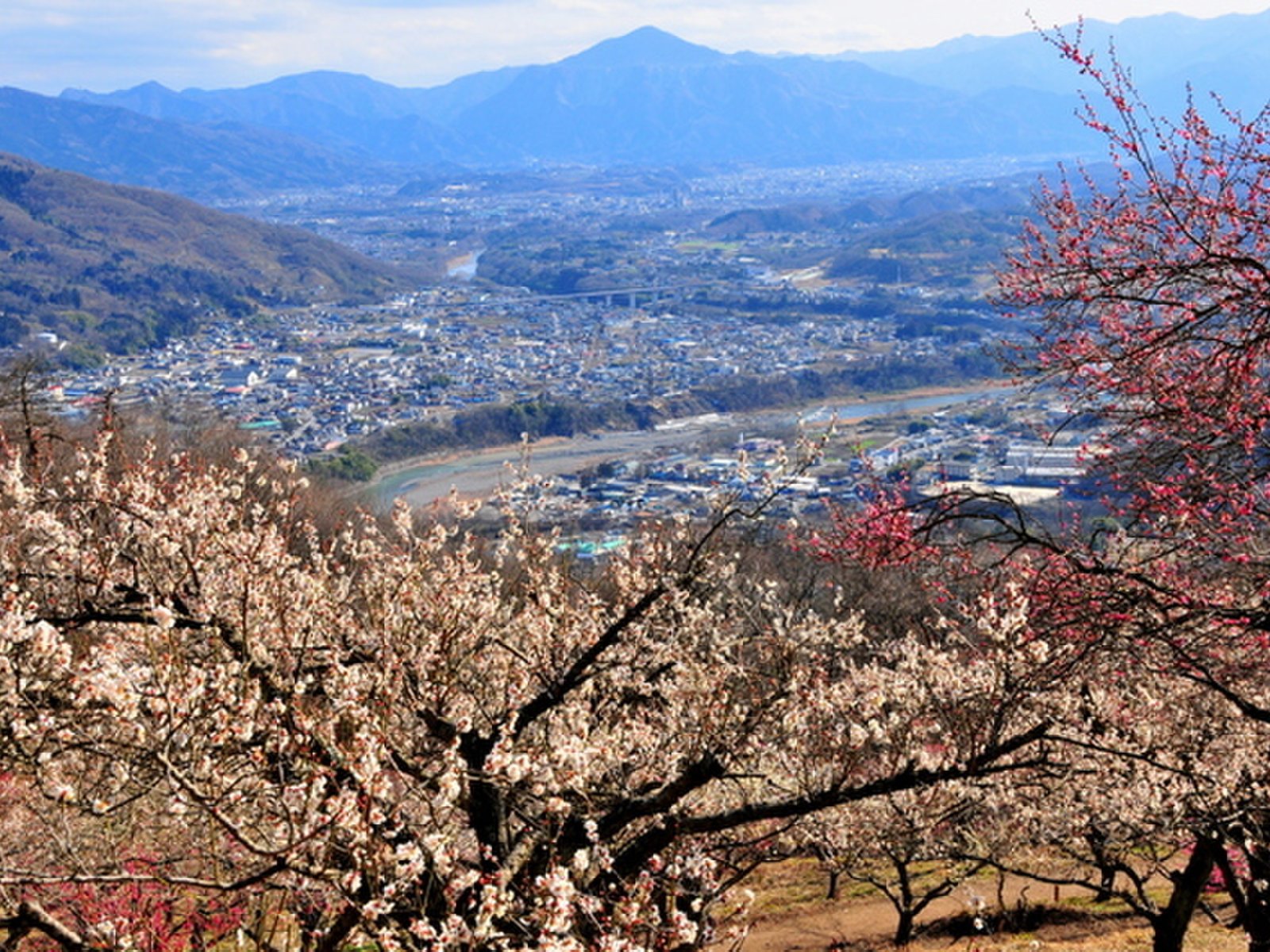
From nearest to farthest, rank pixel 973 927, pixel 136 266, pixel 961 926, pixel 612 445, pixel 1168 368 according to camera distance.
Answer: pixel 1168 368
pixel 973 927
pixel 961 926
pixel 612 445
pixel 136 266

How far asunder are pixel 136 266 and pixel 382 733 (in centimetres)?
9944

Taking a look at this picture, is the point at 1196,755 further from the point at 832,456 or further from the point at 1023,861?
the point at 832,456

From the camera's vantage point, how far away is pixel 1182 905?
26.1ft

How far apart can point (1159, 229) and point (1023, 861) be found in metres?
9.53

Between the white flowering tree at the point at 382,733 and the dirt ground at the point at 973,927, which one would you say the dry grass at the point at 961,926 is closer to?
the dirt ground at the point at 973,927

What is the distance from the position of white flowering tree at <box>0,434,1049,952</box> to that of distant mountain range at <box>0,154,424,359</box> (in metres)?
67.8

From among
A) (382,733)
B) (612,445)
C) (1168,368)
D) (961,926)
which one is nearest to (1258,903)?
(1168,368)

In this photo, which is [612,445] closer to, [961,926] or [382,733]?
[961,926]

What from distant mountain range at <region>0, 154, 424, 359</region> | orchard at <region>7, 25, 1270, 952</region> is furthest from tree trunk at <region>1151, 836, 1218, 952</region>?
distant mountain range at <region>0, 154, 424, 359</region>

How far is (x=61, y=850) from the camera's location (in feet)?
14.9

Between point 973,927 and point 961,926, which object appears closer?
point 973,927

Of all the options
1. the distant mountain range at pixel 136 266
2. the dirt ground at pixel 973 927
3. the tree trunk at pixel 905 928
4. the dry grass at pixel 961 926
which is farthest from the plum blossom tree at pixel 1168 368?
the distant mountain range at pixel 136 266

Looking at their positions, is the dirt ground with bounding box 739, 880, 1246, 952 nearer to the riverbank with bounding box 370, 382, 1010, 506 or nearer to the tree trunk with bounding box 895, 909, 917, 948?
the tree trunk with bounding box 895, 909, 917, 948

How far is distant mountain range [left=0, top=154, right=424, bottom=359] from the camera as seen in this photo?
7862 cm
